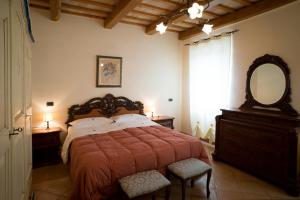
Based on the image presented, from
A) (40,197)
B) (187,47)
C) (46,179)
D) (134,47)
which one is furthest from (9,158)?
(187,47)

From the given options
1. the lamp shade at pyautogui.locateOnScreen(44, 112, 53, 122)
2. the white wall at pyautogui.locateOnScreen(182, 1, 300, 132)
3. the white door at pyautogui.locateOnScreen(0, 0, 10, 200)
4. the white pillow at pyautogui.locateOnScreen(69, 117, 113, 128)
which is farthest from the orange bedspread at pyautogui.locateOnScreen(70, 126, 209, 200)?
the white wall at pyautogui.locateOnScreen(182, 1, 300, 132)

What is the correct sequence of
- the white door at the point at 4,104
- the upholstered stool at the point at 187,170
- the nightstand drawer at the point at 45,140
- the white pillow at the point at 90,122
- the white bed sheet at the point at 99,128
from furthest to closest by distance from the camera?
the white pillow at the point at 90,122, the nightstand drawer at the point at 45,140, the white bed sheet at the point at 99,128, the upholstered stool at the point at 187,170, the white door at the point at 4,104

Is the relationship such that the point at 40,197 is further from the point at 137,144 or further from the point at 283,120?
the point at 283,120

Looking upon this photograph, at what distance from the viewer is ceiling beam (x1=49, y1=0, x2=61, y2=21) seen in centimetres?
287

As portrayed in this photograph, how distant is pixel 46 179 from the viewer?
285cm

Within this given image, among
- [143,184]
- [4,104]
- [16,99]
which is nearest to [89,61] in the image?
[16,99]

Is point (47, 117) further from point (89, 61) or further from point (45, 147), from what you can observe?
point (89, 61)

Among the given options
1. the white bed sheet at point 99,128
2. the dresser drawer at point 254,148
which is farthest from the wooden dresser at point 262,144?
the white bed sheet at point 99,128

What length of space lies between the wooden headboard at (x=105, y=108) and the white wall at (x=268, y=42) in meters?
2.21

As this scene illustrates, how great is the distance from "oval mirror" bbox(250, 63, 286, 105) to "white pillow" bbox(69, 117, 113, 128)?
284cm

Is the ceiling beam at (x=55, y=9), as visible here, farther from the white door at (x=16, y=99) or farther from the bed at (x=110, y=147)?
the bed at (x=110, y=147)

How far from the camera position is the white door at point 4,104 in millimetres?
1038

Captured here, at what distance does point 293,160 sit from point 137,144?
210cm

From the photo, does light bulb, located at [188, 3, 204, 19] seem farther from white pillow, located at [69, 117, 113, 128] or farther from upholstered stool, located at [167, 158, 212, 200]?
white pillow, located at [69, 117, 113, 128]
